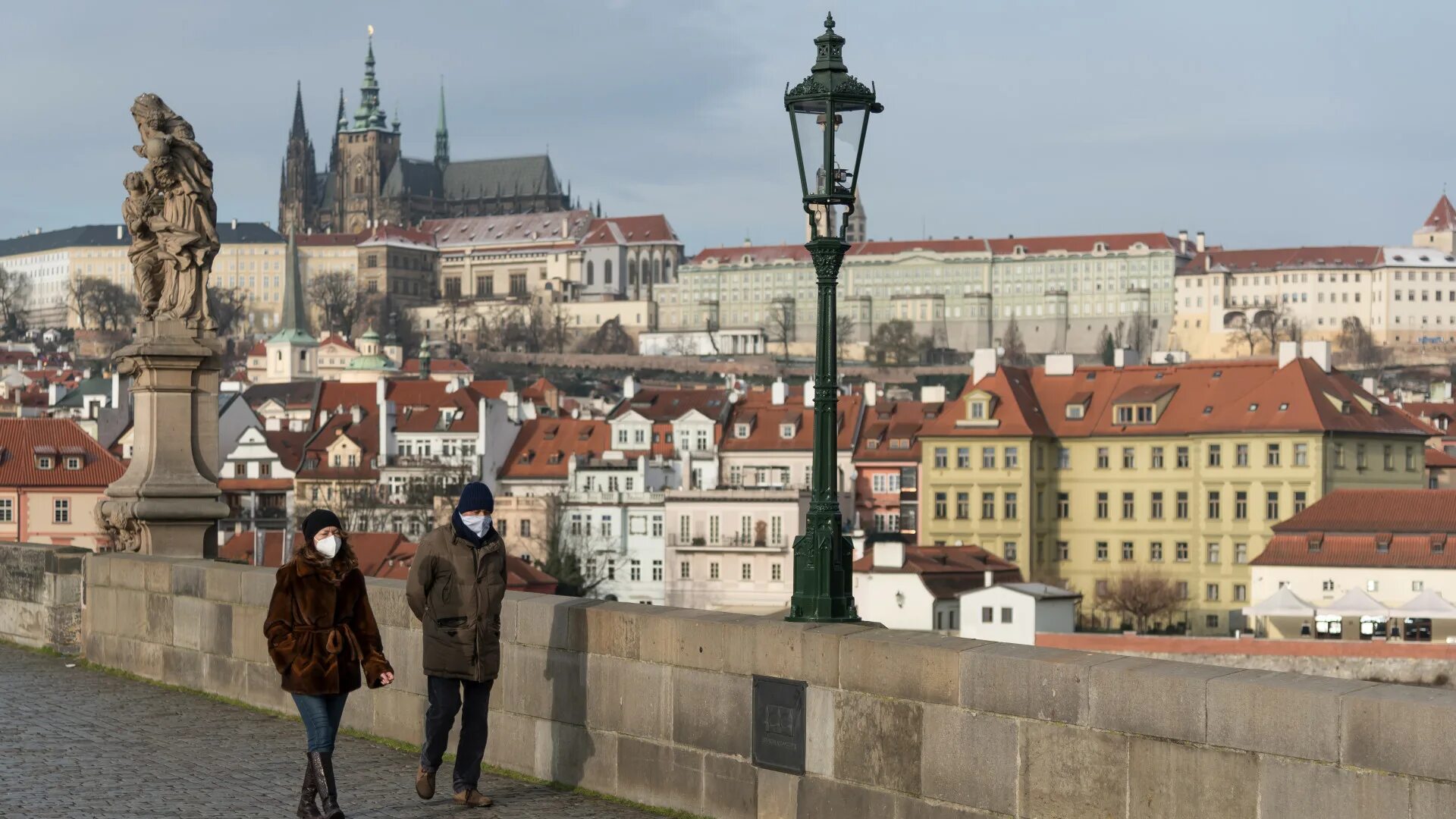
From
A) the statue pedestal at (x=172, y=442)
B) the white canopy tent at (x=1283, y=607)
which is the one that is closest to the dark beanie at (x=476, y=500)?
the statue pedestal at (x=172, y=442)

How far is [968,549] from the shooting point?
214ft

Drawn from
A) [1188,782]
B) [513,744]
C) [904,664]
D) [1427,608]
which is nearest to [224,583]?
[513,744]

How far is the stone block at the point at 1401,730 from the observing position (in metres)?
6.03

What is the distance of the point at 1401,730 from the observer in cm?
614

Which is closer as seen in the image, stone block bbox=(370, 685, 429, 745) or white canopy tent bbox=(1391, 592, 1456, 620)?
stone block bbox=(370, 685, 429, 745)

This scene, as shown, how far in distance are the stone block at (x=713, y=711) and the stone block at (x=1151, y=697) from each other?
6.22 feet

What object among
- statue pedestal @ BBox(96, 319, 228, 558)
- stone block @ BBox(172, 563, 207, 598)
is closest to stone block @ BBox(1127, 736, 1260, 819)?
stone block @ BBox(172, 563, 207, 598)

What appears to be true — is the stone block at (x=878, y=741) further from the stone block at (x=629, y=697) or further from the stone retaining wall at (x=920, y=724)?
the stone block at (x=629, y=697)

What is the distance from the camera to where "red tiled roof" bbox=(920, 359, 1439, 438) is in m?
67.9

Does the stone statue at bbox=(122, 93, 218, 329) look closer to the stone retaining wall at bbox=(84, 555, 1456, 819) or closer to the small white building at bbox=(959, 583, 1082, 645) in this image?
the stone retaining wall at bbox=(84, 555, 1456, 819)

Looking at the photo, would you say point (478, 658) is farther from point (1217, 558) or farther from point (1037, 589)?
point (1217, 558)

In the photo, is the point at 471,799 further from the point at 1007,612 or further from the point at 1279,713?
the point at 1007,612

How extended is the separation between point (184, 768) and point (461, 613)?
1715 millimetres

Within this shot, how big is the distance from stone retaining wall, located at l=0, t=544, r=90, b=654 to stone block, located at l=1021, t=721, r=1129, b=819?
29.2 feet
